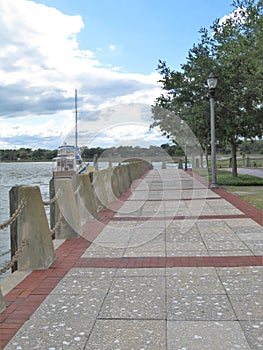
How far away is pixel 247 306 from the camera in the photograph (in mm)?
3908

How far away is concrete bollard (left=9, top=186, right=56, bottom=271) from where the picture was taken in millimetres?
5258

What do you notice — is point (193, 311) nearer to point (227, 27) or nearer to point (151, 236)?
point (151, 236)

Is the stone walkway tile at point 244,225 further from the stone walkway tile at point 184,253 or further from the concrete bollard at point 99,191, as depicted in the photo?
the concrete bollard at point 99,191

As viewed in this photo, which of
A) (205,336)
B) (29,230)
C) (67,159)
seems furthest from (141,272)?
(67,159)

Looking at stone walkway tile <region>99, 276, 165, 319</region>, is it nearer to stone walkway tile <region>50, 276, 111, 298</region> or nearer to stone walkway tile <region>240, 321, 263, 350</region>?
stone walkway tile <region>50, 276, 111, 298</region>

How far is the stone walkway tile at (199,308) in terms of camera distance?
3.68m

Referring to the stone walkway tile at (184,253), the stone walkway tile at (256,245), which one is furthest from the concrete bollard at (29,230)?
the stone walkway tile at (256,245)

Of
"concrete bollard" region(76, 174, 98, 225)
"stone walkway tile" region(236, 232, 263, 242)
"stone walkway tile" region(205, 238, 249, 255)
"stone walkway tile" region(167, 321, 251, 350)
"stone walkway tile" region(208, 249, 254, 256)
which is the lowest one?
"stone walkway tile" region(167, 321, 251, 350)

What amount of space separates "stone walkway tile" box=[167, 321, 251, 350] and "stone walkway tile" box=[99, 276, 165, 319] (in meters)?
0.30

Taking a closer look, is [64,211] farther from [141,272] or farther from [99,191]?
[99,191]

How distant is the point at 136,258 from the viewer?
5.82m

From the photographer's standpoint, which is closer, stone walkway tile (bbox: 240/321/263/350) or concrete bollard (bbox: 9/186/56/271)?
stone walkway tile (bbox: 240/321/263/350)

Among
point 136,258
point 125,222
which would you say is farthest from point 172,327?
point 125,222

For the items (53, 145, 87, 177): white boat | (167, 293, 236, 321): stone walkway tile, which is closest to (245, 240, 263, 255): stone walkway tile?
(167, 293, 236, 321): stone walkway tile
